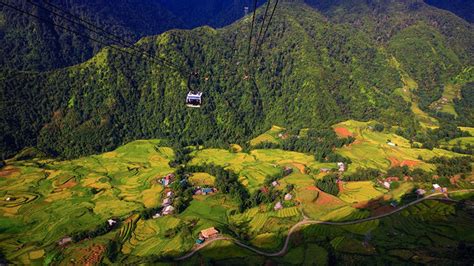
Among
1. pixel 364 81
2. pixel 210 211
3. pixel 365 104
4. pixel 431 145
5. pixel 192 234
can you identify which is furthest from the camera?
pixel 364 81

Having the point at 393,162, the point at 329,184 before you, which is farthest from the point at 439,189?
the point at 329,184

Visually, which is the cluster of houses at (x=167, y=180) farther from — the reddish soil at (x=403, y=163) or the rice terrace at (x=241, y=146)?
the reddish soil at (x=403, y=163)

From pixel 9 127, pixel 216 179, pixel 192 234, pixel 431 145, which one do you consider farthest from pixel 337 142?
pixel 9 127

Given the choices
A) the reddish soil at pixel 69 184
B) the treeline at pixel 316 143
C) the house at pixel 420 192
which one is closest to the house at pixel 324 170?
the treeline at pixel 316 143

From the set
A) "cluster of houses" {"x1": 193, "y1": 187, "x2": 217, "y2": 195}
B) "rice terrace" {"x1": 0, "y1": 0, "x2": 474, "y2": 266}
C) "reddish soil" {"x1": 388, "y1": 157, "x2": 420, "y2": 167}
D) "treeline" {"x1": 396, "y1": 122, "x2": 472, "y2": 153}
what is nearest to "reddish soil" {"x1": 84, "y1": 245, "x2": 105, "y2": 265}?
"rice terrace" {"x1": 0, "y1": 0, "x2": 474, "y2": 266}

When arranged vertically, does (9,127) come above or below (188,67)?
below

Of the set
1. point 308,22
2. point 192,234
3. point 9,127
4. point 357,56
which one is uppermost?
point 308,22

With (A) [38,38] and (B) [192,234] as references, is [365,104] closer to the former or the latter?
(B) [192,234]
